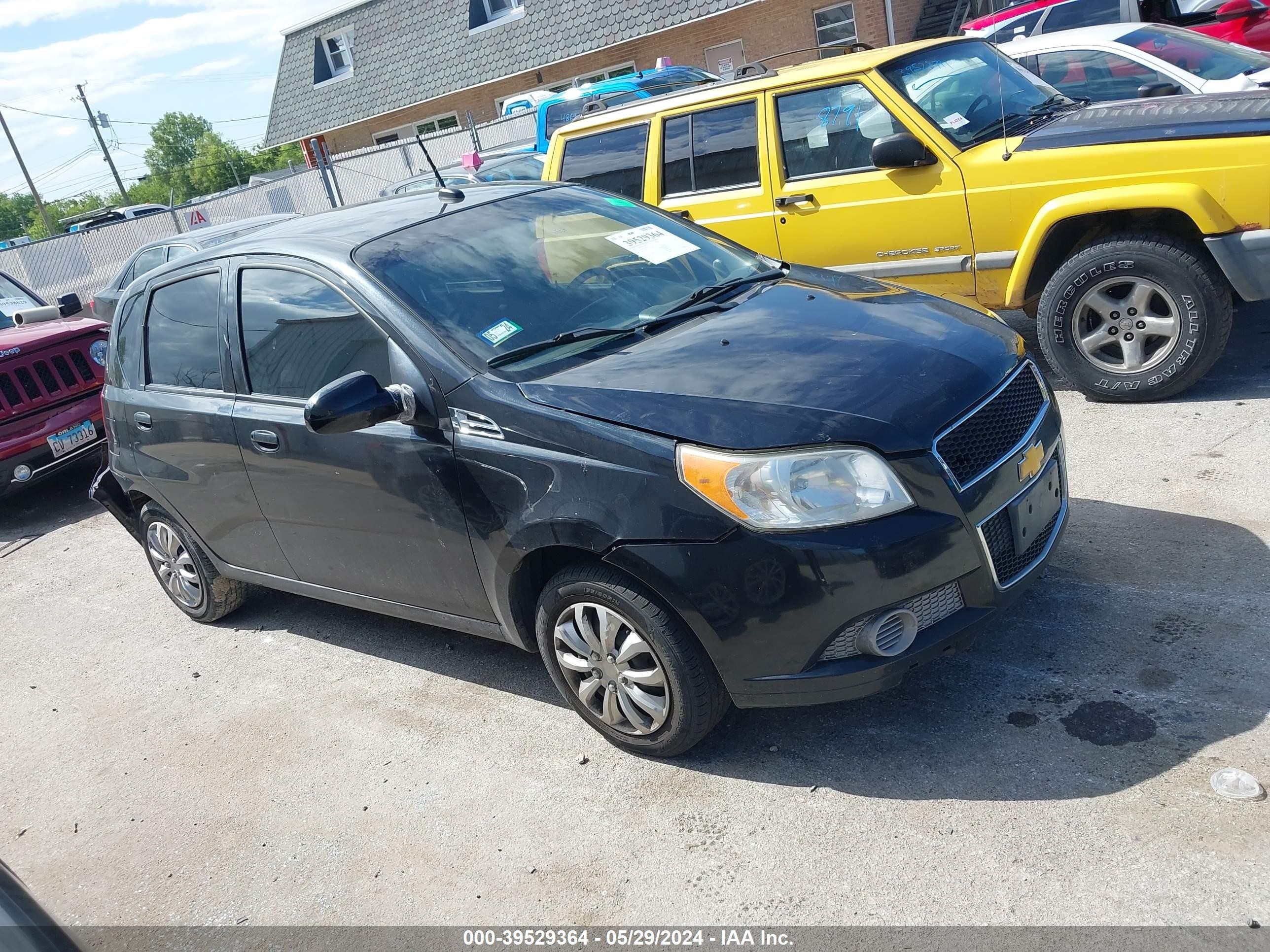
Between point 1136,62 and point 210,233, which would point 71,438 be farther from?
point 1136,62

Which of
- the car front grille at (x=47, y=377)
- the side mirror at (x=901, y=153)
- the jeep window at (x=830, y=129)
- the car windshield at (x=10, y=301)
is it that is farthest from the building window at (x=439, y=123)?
the side mirror at (x=901, y=153)

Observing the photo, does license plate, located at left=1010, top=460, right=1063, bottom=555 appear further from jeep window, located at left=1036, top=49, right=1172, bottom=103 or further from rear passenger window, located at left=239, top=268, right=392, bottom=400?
jeep window, located at left=1036, top=49, right=1172, bottom=103

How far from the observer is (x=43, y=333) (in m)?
8.05

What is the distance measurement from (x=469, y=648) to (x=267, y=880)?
140 centimetres

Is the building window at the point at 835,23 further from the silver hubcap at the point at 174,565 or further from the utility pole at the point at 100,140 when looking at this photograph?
the utility pole at the point at 100,140

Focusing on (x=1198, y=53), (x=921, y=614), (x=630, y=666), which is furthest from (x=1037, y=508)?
(x=1198, y=53)

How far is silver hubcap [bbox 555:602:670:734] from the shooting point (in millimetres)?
3232

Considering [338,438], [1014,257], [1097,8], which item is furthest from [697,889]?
[1097,8]

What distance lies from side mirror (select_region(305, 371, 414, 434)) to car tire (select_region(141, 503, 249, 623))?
2.06 metres

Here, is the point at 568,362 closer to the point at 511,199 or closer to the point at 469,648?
the point at 511,199

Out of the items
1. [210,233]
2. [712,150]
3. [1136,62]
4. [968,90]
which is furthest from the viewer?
[210,233]

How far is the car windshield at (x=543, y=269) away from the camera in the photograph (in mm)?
3584

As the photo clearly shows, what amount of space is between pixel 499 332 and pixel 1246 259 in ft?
12.0

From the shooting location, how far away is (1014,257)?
5.63 meters
